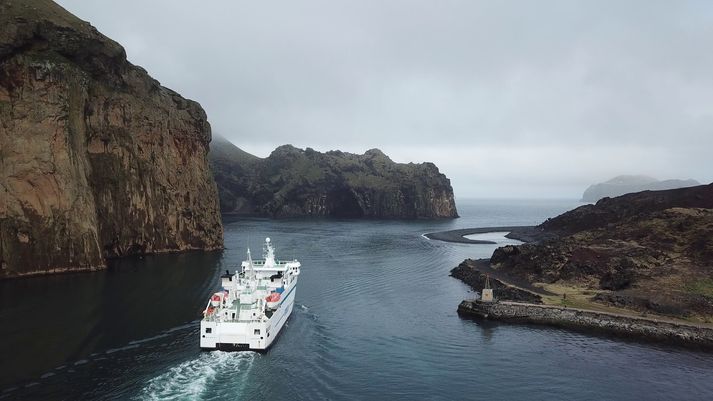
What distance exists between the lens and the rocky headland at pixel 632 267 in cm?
6381

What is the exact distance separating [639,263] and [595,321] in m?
24.2

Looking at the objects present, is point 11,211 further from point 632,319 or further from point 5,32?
point 632,319

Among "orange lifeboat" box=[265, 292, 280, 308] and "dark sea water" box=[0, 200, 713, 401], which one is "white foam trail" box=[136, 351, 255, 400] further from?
"orange lifeboat" box=[265, 292, 280, 308]

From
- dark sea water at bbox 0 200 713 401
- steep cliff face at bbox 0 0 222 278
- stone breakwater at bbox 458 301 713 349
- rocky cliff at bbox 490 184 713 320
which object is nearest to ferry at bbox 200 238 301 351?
dark sea water at bbox 0 200 713 401

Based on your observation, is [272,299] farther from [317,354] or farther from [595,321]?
[595,321]

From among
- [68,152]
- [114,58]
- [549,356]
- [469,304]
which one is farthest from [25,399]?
[114,58]

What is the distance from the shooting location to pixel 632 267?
7569cm

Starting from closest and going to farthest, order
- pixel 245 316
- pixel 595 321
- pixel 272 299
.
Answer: pixel 245 316
pixel 272 299
pixel 595 321

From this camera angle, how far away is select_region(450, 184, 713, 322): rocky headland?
209 ft

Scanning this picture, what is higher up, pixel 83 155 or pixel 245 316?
pixel 83 155

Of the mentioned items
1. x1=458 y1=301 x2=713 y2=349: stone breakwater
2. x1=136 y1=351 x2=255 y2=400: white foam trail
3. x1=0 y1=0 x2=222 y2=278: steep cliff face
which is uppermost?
x1=0 y1=0 x2=222 y2=278: steep cliff face

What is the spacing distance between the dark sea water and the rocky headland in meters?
11.7

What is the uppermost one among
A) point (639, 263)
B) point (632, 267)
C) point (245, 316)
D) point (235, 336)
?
point (639, 263)

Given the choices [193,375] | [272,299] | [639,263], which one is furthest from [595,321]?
[193,375]
